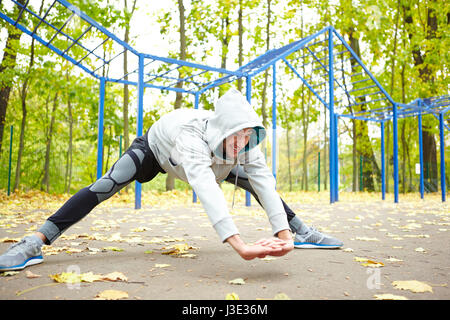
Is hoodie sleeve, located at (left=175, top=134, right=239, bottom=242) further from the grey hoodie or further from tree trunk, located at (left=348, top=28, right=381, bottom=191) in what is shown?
tree trunk, located at (left=348, top=28, right=381, bottom=191)

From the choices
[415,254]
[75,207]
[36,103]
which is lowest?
[415,254]

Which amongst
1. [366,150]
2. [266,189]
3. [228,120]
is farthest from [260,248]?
[366,150]

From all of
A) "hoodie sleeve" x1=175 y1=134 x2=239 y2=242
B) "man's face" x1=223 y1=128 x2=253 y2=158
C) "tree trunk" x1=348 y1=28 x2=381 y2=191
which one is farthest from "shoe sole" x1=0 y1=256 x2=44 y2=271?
"tree trunk" x1=348 y1=28 x2=381 y2=191

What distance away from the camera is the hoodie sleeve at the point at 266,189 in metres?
2.20

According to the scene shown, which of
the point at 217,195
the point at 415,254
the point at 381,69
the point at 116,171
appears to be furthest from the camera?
the point at 381,69

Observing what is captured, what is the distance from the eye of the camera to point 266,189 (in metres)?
2.29

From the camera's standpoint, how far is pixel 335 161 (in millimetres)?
8398

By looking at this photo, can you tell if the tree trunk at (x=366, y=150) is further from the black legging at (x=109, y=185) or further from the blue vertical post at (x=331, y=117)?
the black legging at (x=109, y=185)

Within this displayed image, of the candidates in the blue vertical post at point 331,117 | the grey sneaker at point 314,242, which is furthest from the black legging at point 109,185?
the blue vertical post at point 331,117

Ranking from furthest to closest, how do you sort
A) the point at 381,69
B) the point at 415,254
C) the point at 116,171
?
the point at 381,69 < the point at 415,254 < the point at 116,171

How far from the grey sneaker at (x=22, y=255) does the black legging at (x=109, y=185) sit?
9cm
